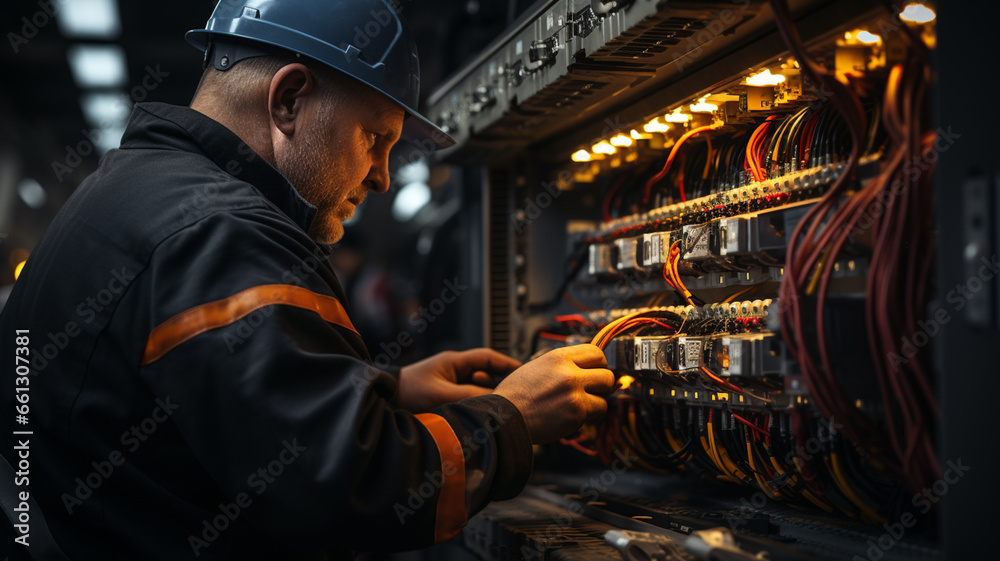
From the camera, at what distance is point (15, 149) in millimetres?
7035

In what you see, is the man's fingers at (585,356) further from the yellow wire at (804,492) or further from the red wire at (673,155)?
the red wire at (673,155)

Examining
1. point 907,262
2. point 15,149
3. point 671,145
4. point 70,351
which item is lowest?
point 70,351

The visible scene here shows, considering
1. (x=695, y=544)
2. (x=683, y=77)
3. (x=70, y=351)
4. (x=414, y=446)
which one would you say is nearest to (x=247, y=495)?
(x=414, y=446)

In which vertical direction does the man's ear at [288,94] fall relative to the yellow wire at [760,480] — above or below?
above

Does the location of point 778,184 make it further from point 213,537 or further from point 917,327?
point 213,537

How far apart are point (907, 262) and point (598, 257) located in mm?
881

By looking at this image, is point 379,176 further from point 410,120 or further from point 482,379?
point 482,379

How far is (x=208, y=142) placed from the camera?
49.9 inches

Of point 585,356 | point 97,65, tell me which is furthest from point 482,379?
point 97,65

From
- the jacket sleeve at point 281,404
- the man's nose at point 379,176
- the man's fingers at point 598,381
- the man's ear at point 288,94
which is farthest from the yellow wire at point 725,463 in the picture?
the man's ear at point 288,94

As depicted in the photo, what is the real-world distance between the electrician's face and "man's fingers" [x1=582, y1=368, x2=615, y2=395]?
0.57 meters

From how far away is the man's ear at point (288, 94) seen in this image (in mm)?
1305

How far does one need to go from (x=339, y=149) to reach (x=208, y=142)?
8.8 inches

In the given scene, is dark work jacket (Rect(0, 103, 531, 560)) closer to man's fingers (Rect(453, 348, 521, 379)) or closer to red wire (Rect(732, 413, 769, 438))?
red wire (Rect(732, 413, 769, 438))
